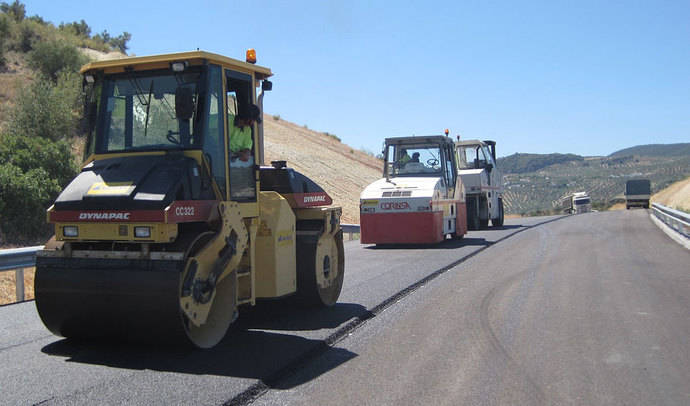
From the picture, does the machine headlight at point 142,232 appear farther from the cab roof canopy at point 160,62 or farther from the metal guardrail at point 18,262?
the metal guardrail at point 18,262

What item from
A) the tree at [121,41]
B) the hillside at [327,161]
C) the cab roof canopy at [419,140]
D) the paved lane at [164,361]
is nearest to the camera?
the paved lane at [164,361]

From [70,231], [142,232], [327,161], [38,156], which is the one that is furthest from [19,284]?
[327,161]

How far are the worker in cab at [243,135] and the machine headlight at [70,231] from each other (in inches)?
60.6

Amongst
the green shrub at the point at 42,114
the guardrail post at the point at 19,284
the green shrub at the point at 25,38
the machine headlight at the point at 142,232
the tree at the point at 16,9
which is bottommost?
the guardrail post at the point at 19,284

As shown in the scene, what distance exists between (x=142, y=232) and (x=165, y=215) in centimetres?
27

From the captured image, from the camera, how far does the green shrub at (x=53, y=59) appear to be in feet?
122

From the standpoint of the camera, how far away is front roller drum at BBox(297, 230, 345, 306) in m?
8.08

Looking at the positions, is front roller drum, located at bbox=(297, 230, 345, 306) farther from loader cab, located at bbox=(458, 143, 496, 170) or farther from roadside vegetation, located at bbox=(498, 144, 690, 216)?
roadside vegetation, located at bbox=(498, 144, 690, 216)

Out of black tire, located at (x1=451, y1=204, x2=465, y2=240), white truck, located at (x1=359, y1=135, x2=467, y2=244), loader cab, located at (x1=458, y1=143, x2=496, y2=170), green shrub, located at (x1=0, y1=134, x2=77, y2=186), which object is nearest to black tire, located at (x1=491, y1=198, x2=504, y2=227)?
loader cab, located at (x1=458, y1=143, x2=496, y2=170)

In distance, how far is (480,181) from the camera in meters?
23.8

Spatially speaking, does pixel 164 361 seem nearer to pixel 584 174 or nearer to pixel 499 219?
pixel 499 219

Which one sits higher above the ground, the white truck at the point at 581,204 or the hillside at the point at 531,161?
the hillside at the point at 531,161

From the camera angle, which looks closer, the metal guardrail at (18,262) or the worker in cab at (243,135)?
the worker in cab at (243,135)

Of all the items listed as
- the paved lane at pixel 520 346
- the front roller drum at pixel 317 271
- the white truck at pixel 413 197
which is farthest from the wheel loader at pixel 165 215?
the white truck at pixel 413 197
